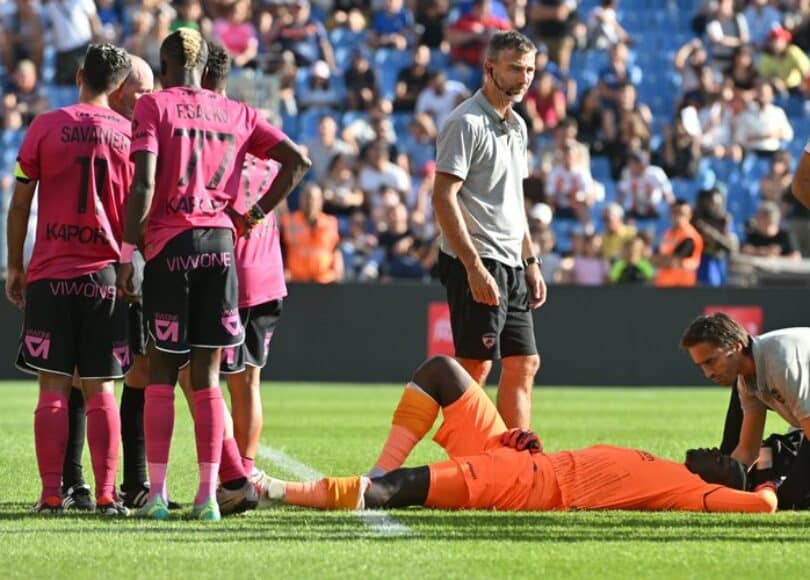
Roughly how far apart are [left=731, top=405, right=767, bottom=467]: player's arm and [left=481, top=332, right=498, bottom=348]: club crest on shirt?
135 cm

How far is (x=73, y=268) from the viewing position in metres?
7.97

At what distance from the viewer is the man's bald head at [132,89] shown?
333 inches

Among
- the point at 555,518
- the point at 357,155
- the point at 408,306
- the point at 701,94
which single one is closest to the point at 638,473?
the point at 555,518

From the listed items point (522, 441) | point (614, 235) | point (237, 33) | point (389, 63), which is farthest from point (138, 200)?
point (389, 63)

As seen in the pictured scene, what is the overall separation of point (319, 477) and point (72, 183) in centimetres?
269

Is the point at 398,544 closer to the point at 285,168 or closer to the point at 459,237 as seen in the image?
the point at 285,168

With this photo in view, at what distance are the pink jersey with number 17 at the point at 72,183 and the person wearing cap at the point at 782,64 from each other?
19475mm

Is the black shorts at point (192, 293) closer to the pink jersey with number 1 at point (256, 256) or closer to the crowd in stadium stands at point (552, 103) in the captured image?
the pink jersey with number 1 at point (256, 256)

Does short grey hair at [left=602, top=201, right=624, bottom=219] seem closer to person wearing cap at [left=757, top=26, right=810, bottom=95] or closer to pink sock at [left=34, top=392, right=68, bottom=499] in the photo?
person wearing cap at [left=757, top=26, right=810, bottom=95]

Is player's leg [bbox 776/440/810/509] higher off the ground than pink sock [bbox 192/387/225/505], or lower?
lower

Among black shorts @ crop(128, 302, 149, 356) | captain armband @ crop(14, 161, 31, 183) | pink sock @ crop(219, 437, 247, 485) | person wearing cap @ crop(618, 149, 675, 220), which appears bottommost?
pink sock @ crop(219, 437, 247, 485)

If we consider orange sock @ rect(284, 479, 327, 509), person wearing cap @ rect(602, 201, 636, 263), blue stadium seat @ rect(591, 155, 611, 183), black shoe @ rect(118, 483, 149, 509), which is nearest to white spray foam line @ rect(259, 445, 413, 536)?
orange sock @ rect(284, 479, 327, 509)

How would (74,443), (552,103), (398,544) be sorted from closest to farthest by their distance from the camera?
(398,544)
(74,443)
(552,103)

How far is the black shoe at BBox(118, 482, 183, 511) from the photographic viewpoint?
27.3ft
